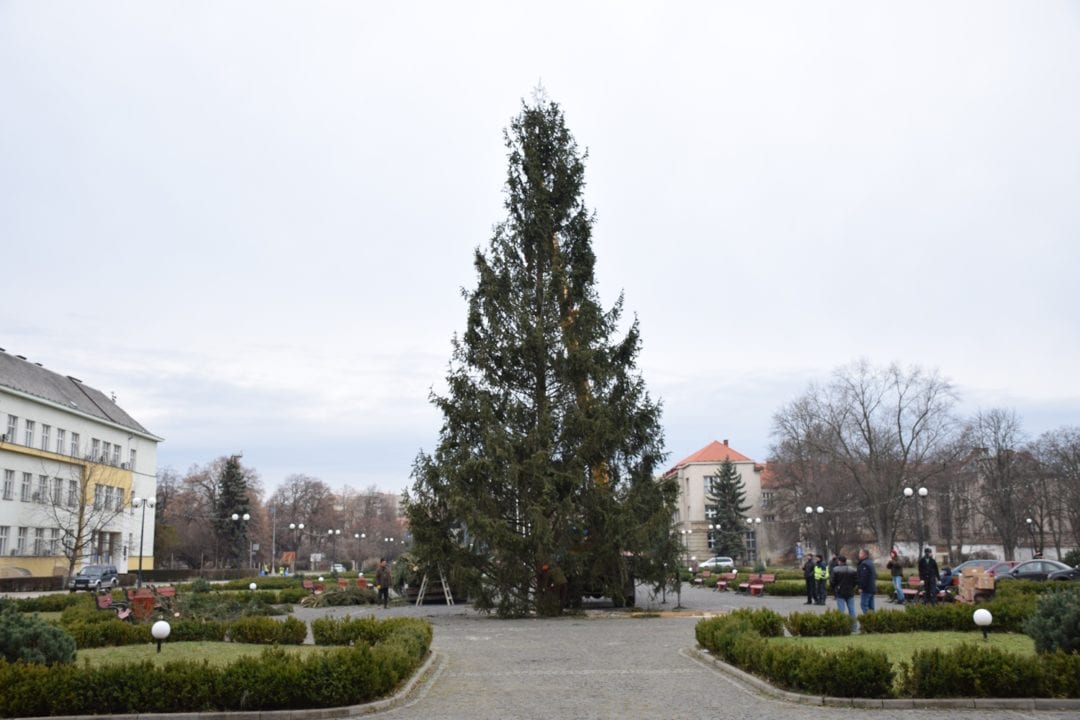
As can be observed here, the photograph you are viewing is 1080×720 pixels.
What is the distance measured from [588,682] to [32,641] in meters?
6.75

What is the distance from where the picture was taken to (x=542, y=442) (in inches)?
930

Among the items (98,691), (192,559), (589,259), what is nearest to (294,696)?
(98,691)

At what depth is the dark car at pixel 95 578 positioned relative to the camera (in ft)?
144

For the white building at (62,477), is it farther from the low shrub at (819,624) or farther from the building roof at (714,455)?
the building roof at (714,455)

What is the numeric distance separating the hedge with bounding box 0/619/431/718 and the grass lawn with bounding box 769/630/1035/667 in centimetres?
664

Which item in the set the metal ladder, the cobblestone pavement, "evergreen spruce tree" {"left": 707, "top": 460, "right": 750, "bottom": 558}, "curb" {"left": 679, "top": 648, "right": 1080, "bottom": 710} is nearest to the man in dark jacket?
the cobblestone pavement

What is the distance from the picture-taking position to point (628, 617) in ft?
76.6

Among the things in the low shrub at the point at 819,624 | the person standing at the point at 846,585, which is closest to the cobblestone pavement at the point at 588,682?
the low shrub at the point at 819,624

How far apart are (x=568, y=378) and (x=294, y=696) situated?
607 inches

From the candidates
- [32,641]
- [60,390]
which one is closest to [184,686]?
[32,641]

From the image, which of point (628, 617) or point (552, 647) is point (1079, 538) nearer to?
point (628, 617)

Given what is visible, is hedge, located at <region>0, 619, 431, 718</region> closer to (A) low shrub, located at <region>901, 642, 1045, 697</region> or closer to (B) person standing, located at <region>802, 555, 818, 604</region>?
(A) low shrub, located at <region>901, 642, 1045, 697</region>

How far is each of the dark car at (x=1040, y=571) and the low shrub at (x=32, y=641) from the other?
32786 mm

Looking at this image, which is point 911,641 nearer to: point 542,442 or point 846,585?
point 846,585
